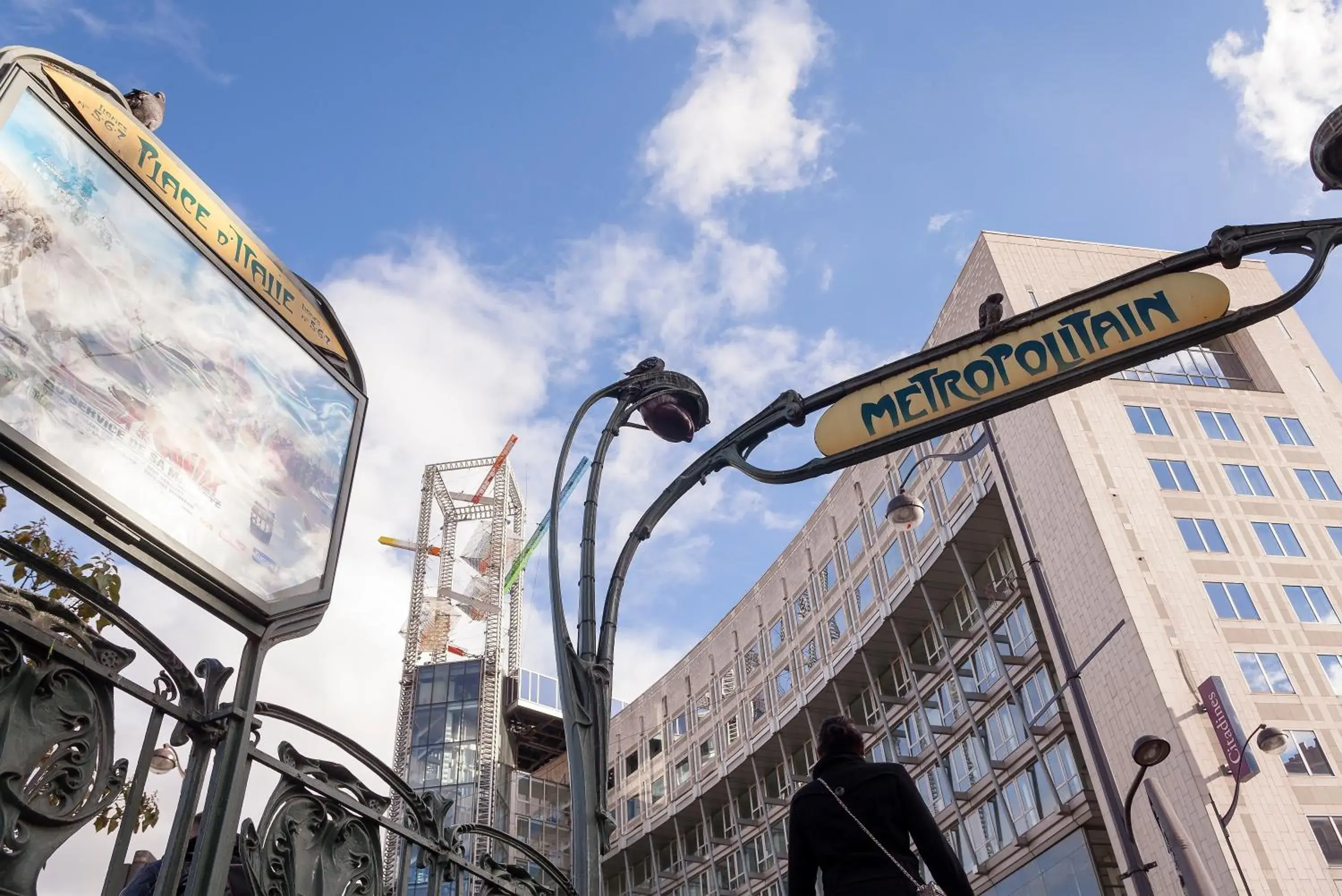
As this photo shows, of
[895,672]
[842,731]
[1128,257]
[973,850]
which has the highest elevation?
[1128,257]

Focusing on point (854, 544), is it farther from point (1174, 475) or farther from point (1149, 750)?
point (1149, 750)

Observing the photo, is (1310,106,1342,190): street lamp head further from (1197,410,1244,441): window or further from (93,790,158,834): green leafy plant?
(1197,410,1244,441): window

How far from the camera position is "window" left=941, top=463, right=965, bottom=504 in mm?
40344

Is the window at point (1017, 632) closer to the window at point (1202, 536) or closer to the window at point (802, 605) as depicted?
the window at point (1202, 536)

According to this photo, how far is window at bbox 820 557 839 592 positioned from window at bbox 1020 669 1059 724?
44.9ft

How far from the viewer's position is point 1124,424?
121 ft

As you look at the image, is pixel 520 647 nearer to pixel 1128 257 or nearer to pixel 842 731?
pixel 1128 257

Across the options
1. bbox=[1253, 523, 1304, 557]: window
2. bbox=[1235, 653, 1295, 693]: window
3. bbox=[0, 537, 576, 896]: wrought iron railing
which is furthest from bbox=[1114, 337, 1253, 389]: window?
bbox=[0, 537, 576, 896]: wrought iron railing

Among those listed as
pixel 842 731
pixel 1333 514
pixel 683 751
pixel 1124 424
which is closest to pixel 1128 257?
pixel 1124 424

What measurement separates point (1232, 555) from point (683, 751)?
34546mm

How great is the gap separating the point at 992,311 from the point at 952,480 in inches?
1423

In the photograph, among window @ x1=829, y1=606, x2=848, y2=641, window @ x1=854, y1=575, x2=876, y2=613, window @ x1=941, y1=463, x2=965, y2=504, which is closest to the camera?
window @ x1=941, y1=463, x2=965, y2=504

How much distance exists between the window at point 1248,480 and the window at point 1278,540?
52.1 inches

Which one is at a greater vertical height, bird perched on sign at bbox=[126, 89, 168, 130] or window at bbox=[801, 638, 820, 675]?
window at bbox=[801, 638, 820, 675]
